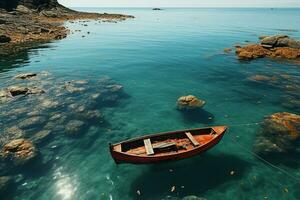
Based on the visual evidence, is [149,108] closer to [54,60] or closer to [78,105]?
[78,105]

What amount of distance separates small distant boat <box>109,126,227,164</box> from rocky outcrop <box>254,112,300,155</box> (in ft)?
14.6

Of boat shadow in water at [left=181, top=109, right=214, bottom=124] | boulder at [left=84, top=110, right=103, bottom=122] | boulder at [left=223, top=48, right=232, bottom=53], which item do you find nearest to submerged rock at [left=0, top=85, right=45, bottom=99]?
boulder at [left=84, top=110, right=103, bottom=122]

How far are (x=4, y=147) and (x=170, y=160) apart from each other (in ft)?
42.9

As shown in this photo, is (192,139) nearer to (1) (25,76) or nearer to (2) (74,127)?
(2) (74,127)

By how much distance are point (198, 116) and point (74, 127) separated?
41.1 feet

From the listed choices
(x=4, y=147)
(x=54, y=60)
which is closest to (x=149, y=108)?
(x=4, y=147)

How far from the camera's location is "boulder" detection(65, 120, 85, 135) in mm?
21531

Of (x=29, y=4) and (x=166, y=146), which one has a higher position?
(x=29, y=4)

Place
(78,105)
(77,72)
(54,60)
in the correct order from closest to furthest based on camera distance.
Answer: (78,105) → (77,72) → (54,60)

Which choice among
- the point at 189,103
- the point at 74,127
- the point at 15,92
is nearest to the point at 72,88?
the point at 15,92

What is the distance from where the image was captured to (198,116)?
2441 cm

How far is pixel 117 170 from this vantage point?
1739cm

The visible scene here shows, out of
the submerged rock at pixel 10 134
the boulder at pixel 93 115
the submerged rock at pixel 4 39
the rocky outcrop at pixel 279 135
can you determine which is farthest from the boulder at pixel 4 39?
the rocky outcrop at pixel 279 135

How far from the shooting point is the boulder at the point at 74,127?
21.5m
